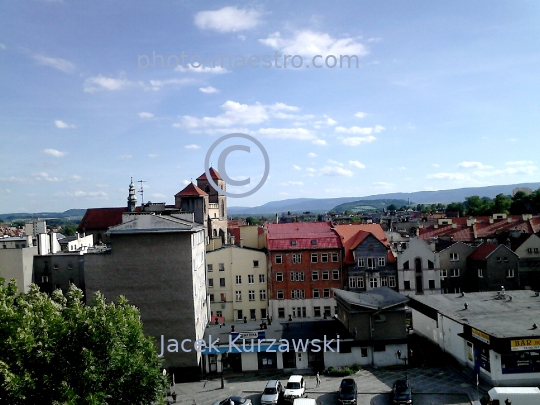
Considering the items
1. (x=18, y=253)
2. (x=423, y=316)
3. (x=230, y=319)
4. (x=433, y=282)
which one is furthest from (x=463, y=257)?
(x=18, y=253)

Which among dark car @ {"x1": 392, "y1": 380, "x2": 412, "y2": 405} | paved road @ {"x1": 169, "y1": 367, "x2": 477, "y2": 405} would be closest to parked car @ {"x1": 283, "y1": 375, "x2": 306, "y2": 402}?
paved road @ {"x1": 169, "y1": 367, "x2": 477, "y2": 405}

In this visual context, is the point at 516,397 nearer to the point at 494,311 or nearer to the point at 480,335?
the point at 480,335

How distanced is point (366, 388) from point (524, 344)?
461 inches

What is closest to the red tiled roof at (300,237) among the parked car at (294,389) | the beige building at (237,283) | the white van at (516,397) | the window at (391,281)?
the beige building at (237,283)

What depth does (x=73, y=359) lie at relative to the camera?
73.8 feet

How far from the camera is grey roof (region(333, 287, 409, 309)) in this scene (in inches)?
1558

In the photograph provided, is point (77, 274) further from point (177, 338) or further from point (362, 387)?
point (362, 387)

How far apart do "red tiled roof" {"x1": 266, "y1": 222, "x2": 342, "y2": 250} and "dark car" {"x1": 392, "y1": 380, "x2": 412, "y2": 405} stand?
73.9 feet

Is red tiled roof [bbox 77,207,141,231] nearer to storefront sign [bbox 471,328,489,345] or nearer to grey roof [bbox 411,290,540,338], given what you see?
grey roof [bbox 411,290,540,338]

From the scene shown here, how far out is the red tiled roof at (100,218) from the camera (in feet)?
303

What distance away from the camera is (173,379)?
36875mm

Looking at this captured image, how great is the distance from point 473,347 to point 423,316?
986 cm

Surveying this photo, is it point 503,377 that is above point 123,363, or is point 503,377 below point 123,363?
below

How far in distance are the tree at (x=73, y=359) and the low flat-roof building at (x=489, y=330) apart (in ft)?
77.5
